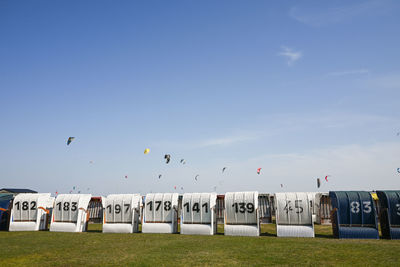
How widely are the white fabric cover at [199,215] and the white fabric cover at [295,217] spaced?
4274 mm

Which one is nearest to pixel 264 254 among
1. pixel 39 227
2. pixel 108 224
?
pixel 108 224

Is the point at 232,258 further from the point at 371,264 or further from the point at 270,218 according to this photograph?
the point at 270,218

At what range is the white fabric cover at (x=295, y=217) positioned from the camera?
17.8 meters

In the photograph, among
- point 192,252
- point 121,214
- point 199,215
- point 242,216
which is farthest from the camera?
point 121,214

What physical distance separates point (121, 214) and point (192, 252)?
958cm

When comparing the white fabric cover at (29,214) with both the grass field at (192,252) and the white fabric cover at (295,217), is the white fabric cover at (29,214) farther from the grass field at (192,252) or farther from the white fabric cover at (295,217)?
the white fabric cover at (295,217)

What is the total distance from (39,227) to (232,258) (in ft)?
57.3

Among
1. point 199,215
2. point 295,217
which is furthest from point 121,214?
point 295,217

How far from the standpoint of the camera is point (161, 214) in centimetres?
2072

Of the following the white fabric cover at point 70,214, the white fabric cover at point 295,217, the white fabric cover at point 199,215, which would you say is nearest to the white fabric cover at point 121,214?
the white fabric cover at point 70,214

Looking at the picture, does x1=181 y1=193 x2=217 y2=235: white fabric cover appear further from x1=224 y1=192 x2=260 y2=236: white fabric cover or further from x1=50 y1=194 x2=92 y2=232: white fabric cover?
x1=50 y1=194 x2=92 y2=232: white fabric cover

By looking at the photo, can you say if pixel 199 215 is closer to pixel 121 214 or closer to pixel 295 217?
pixel 121 214

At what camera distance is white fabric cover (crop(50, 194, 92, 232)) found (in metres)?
21.5

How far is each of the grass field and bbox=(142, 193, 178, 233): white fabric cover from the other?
3.47 m
